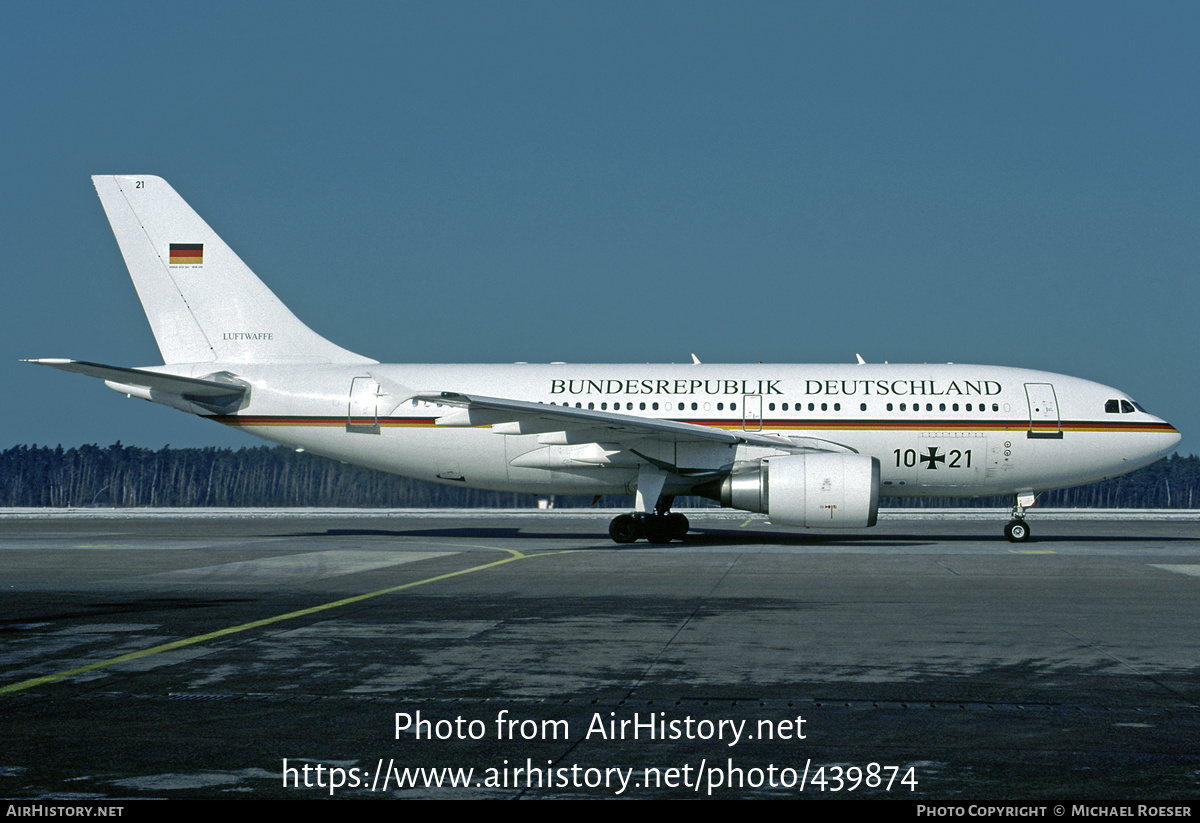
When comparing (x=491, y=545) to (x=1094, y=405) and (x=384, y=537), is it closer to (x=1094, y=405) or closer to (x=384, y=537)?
(x=384, y=537)

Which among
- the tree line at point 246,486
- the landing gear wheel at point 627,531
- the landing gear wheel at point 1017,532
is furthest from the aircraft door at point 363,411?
the tree line at point 246,486

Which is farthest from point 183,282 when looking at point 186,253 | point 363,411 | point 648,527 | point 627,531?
point 648,527

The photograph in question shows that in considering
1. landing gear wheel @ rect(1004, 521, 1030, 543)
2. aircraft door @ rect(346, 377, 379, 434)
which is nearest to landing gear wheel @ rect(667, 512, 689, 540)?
aircraft door @ rect(346, 377, 379, 434)

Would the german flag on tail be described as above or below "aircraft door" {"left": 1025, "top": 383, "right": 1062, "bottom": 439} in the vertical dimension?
above

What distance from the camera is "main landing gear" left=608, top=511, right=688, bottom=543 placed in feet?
75.8

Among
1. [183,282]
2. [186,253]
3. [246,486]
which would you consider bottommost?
[246,486]

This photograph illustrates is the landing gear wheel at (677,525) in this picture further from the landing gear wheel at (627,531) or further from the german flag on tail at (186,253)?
the german flag on tail at (186,253)

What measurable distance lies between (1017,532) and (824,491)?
19.4 feet

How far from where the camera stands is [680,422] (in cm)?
2377

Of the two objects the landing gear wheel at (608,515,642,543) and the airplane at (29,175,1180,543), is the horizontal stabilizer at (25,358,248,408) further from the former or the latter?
the landing gear wheel at (608,515,642,543)

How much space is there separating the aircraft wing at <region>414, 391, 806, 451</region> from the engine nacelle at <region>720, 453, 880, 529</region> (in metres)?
1.61

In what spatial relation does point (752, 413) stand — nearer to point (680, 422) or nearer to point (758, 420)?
point (758, 420)

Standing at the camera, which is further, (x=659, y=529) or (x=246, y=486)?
(x=246, y=486)

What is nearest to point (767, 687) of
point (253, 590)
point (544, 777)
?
point (544, 777)
